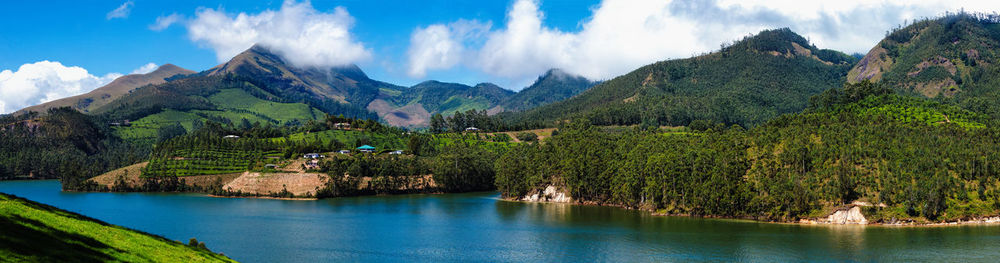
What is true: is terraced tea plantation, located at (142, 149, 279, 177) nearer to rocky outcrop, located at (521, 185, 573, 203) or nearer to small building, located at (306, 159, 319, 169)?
small building, located at (306, 159, 319, 169)

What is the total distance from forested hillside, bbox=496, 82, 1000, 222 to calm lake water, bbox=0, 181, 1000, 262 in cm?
442

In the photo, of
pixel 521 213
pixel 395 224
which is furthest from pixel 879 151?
pixel 395 224

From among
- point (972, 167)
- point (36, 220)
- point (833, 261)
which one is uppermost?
point (972, 167)

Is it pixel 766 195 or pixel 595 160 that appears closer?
pixel 766 195

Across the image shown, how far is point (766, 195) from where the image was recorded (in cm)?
8244

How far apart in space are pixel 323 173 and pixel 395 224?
5485cm

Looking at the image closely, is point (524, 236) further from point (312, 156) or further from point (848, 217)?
point (312, 156)

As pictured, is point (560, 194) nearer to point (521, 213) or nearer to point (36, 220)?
point (521, 213)

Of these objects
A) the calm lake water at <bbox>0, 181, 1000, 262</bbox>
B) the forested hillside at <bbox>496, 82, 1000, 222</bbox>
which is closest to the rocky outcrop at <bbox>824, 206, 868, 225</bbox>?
the forested hillside at <bbox>496, 82, 1000, 222</bbox>

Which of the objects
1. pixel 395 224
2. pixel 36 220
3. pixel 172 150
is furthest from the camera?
pixel 172 150

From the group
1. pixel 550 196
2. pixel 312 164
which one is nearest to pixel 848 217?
pixel 550 196

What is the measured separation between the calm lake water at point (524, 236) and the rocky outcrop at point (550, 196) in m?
8.45

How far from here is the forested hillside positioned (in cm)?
7631

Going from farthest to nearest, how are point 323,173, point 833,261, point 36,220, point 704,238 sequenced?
point 323,173, point 704,238, point 833,261, point 36,220
